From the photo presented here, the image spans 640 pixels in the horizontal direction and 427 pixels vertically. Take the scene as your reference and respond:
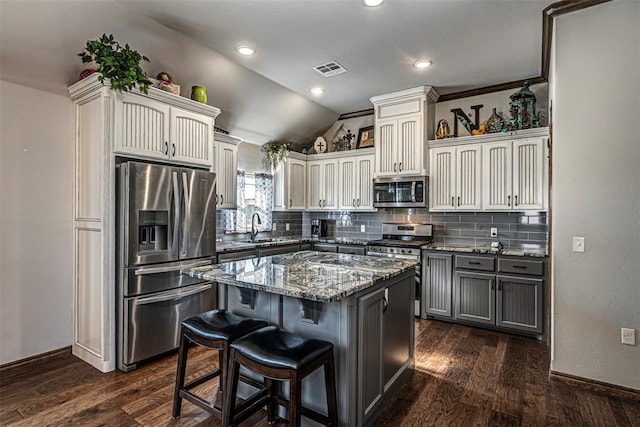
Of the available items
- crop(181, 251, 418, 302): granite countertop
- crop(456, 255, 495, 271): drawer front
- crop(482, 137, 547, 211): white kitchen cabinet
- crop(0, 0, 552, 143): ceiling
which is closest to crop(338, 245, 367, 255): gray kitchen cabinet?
crop(456, 255, 495, 271): drawer front

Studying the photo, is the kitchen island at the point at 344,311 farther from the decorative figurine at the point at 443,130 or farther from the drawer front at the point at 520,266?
the decorative figurine at the point at 443,130

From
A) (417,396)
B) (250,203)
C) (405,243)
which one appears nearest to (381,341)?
(417,396)

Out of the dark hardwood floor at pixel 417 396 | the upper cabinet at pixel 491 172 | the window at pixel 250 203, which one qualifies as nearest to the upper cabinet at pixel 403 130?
the upper cabinet at pixel 491 172

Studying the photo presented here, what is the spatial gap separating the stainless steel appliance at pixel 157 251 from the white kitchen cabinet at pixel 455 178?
9.28ft

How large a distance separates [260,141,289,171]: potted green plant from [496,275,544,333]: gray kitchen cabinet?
3.35 meters

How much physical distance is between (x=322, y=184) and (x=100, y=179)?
3.28m

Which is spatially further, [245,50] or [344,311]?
[245,50]

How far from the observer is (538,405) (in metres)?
2.34

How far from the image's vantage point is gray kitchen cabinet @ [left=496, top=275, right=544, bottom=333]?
137 inches

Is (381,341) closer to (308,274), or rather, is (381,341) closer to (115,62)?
(308,274)

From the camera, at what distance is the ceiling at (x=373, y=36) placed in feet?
8.75

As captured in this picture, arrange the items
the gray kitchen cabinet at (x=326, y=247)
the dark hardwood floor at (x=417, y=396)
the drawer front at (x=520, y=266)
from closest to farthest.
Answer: the dark hardwood floor at (x=417, y=396)
the drawer front at (x=520, y=266)
the gray kitchen cabinet at (x=326, y=247)

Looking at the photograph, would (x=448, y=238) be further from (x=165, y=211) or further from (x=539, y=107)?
(x=165, y=211)

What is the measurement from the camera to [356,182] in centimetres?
513
